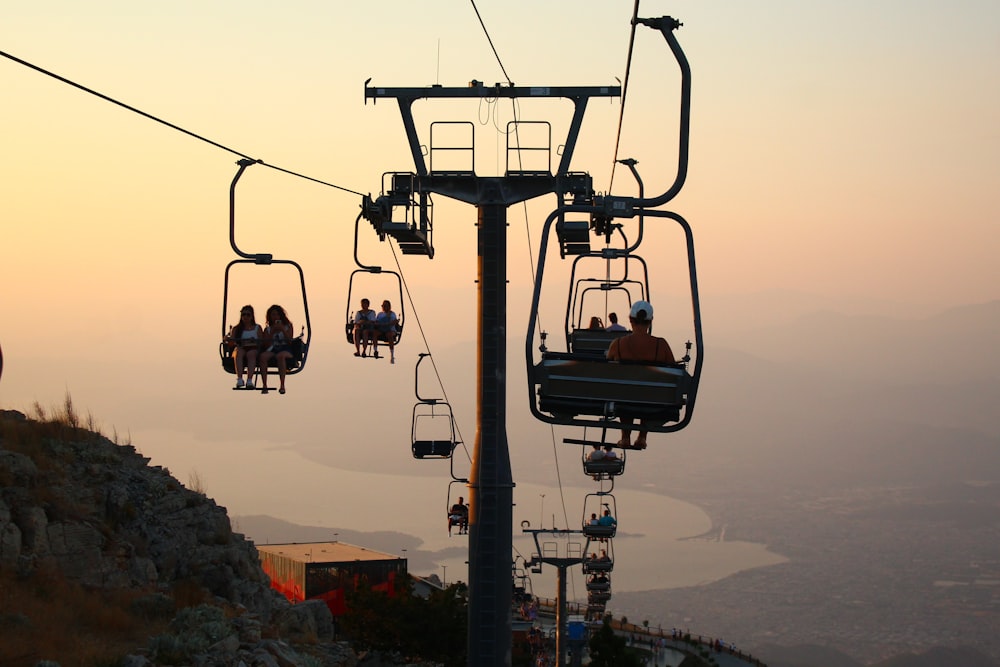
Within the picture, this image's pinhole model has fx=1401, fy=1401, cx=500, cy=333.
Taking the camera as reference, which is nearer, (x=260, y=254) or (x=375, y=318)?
(x=260, y=254)

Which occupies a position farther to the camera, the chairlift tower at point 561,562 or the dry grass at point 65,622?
the chairlift tower at point 561,562

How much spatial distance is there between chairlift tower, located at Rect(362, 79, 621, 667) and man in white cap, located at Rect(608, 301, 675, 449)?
12257 millimetres

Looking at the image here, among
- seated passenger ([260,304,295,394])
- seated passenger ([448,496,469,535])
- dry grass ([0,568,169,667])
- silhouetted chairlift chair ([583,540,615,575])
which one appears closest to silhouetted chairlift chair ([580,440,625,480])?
seated passenger ([448,496,469,535])

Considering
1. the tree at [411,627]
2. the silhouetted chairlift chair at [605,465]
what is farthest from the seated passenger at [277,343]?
the tree at [411,627]

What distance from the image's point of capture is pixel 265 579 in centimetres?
2888

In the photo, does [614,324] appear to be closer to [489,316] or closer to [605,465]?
[489,316]

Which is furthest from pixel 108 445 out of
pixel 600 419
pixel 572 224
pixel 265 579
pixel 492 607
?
pixel 600 419

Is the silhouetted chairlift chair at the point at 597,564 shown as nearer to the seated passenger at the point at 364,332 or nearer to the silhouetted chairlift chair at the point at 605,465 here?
the silhouetted chairlift chair at the point at 605,465

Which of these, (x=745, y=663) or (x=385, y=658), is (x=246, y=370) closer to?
(x=385, y=658)

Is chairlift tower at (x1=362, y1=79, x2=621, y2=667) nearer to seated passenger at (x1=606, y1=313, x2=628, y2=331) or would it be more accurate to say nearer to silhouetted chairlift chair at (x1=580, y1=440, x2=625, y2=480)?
seated passenger at (x1=606, y1=313, x2=628, y2=331)

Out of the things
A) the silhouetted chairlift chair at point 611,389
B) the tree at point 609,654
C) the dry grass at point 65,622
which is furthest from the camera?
the tree at point 609,654

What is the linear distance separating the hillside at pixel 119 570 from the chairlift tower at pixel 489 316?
12.1ft

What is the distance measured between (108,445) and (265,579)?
4361 mm

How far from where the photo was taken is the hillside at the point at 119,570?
20766mm
